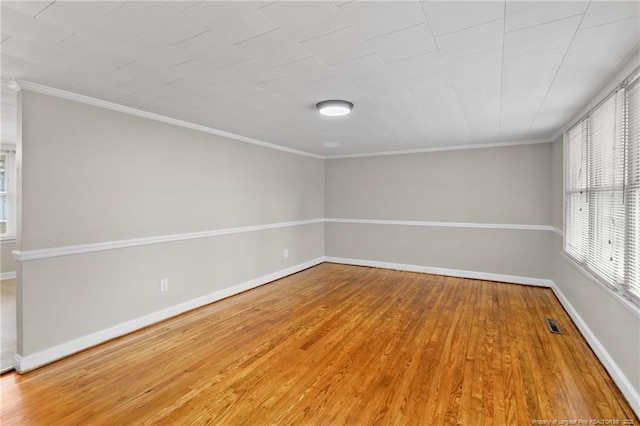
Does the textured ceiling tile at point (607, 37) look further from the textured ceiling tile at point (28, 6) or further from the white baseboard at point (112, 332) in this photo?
the white baseboard at point (112, 332)

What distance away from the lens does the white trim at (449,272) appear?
484cm

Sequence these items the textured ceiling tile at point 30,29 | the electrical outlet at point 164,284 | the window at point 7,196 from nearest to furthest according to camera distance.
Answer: the textured ceiling tile at point 30,29 < the electrical outlet at point 164,284 < the window at point 7,196

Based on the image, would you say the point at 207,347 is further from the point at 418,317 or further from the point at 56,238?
the point at 418,317

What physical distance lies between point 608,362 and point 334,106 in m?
3.13

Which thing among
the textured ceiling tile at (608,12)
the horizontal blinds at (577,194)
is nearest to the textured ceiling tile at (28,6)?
the textured ceiling tile at (608,12)

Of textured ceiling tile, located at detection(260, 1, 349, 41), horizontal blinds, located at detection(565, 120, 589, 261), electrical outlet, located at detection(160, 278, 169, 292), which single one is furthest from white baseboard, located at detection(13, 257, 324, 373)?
horizontal blinds, located at detection(565, 120, 589, 261)

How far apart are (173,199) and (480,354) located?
3602mm

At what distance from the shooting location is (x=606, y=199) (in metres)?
2.58

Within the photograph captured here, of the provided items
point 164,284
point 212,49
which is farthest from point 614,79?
point 164,284

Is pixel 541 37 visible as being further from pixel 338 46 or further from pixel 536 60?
pixel 338 46

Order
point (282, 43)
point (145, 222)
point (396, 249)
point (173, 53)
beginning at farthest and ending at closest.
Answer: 1. point (396, 249)
2. point (145, 222)
3. point (173, 53)
4. point (282, 43)

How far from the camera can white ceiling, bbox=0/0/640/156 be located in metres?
1.51

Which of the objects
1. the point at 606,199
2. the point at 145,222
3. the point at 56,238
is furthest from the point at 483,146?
the point at 56,238

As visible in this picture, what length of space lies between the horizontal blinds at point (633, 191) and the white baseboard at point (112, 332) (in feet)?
13.6
